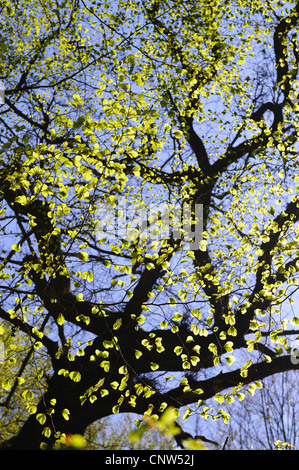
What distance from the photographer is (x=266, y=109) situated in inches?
392

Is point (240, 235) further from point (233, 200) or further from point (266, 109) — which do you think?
point (266, 109)

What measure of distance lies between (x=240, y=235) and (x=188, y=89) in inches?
160

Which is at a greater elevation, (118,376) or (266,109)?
(266,109)

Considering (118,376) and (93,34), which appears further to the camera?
(93,34)

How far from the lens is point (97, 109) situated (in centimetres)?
951

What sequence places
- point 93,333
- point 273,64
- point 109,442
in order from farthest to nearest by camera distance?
1. point 109,442
2. point 273,64
3. point 93,333

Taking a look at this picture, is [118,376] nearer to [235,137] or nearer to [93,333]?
[93,333]
